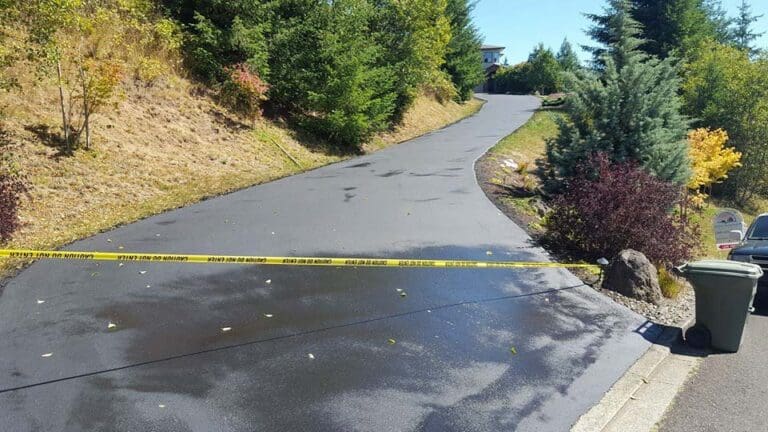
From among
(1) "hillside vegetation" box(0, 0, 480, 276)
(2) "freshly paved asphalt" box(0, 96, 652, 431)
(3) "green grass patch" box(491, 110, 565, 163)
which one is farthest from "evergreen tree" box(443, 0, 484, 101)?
(2) "freshly paved asphalt" box(0, 96, 652, 431)

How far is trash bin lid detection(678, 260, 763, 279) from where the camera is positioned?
5.95m

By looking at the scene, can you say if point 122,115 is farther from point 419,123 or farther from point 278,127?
point 419,123

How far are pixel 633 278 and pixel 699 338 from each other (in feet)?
4.53

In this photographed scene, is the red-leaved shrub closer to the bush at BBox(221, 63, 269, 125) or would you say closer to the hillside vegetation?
the hillside vegetation

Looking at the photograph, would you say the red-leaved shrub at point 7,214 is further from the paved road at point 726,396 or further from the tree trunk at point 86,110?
the paved road at point 726,396

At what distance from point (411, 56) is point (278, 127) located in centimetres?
960

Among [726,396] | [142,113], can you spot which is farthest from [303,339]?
[142,113]

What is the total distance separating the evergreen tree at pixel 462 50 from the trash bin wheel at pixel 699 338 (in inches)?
1361

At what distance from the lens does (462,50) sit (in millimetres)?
40344

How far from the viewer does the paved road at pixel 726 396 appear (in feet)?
14.9

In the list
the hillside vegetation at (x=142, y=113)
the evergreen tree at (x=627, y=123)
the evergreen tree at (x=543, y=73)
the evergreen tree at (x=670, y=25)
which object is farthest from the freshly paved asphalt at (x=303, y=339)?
the evergreen tree at (x=543, y=73)

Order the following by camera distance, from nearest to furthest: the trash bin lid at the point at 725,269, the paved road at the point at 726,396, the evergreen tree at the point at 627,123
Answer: the paved road at the point at 726,396, the trash bin lid at the point at 725,269, the evergreen tree at the point at 627,123

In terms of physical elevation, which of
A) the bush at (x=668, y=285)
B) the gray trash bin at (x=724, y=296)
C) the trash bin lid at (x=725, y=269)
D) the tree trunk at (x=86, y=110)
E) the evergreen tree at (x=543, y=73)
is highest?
the evergreen tree at (x=543, y=73)

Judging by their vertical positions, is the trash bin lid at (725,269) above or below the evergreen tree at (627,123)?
below
